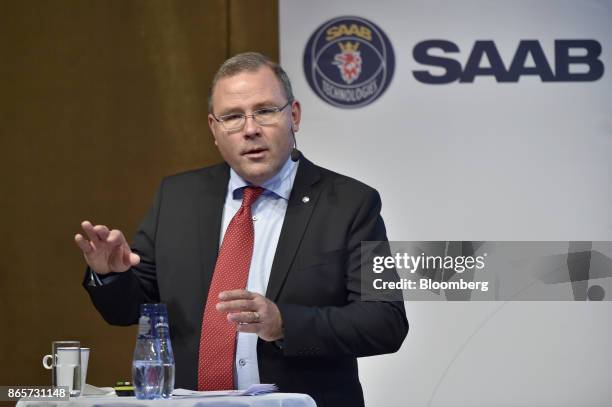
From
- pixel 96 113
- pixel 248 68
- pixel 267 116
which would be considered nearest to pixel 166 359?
pixel 267 116

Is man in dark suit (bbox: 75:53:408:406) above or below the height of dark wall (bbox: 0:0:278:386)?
below

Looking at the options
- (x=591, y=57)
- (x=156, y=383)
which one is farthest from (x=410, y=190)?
(x=156, y=383)

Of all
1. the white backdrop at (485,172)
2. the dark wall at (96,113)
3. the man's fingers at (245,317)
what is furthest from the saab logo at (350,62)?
the man's fingers at (245,317)

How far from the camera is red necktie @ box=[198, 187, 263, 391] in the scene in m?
3.17

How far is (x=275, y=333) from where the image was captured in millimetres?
2980

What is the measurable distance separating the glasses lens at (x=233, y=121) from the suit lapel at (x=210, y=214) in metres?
0.20

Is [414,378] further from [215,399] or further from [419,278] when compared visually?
[215,399]

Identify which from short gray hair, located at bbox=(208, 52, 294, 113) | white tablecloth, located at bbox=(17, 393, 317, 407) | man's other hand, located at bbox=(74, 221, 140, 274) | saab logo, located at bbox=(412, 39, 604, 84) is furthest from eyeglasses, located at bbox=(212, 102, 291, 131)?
saab logo, located at bbox=(412, 39, 604, 84)

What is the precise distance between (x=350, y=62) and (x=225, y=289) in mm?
1854

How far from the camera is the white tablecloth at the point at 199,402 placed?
2.50 m

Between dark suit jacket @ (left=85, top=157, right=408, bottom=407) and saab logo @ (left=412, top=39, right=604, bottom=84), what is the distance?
1441 millimetres

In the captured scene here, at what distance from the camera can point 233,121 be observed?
3465mm

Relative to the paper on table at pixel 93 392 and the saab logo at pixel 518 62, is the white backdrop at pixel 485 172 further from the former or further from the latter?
the paper on table at pixel 93 392

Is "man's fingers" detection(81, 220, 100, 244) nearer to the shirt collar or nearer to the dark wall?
the shirt collar
